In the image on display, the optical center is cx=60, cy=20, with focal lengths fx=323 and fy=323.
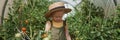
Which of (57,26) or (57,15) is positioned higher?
(57,15)

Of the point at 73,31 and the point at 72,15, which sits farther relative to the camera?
the point at 72,15

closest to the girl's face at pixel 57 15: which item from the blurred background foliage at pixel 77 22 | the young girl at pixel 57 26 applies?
the young girl at pixel 57 26

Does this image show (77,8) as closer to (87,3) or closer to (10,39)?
(87,3)

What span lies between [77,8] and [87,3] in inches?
15.5

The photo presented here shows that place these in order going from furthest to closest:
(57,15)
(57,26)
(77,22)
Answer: (77,22) → (57,26) → (57,15)

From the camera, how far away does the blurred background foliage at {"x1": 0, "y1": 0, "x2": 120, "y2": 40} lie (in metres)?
3.31

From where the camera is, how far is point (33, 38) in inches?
86.2

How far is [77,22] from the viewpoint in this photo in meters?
3.89

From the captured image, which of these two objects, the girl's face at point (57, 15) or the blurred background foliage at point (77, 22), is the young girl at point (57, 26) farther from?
the blurred background foliage at point (77, 22)

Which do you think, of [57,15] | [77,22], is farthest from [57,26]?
[77,22]

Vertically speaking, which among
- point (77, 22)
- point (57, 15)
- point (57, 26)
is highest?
point (57, 15)

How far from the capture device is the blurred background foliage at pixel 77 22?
3.31m

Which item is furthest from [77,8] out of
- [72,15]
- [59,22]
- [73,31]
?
[59,22]

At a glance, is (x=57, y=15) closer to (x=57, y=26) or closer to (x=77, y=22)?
(x=57, y=26)
